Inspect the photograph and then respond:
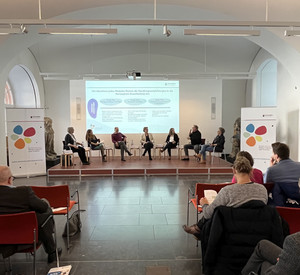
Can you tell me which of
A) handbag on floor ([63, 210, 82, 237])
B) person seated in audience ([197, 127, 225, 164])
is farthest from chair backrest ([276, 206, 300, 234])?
person seated in audience ([197, 127, 225, 164])

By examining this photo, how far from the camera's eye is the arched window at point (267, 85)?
398 inches

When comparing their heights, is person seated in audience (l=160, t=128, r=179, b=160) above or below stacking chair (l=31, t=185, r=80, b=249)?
above

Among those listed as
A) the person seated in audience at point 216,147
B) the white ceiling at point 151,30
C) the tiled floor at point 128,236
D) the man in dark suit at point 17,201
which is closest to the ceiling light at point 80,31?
the white ceiling at point 151,30

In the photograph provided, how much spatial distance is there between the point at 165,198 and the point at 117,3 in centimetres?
423

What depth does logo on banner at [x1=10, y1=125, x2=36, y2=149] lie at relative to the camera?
24.2 ft

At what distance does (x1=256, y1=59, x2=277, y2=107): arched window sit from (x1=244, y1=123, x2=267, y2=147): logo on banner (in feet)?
9.67

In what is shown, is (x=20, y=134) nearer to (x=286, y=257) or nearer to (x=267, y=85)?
(x=286, y=257)

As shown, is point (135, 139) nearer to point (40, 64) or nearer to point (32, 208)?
point (40, 64)

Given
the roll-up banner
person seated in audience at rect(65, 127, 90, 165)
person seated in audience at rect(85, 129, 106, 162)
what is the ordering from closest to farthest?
1. the roll-up banner
2. person seated in audience at rect(65, 127, 90, 165)
3. person seated in audience at rect(85, 129, 106, 162)

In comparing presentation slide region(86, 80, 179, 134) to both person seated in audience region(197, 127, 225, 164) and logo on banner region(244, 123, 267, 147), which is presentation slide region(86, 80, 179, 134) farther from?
logo on banner region(244, 123, 267, 147)

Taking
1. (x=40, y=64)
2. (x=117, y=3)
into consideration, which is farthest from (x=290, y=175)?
(x=40, y=64)

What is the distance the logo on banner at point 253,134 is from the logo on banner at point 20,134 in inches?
235

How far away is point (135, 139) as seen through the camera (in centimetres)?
1104

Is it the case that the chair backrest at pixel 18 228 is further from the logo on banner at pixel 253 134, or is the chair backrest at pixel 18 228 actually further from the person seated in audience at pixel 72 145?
the logo on banner at pixel 253 134
